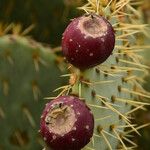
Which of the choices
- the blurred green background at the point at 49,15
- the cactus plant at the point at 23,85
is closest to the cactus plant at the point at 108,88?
the cactus plant at the point at 23,85

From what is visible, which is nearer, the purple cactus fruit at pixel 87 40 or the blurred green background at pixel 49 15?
the purple cactus fruit at pixel 87 40

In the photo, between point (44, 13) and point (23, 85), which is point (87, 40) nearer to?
point (23, 85)

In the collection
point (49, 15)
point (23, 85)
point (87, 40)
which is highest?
point (87, 40)

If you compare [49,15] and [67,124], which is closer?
[67,124]

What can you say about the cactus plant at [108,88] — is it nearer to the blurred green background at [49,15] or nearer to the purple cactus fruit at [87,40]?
the purple cactus fruit at [87,40]

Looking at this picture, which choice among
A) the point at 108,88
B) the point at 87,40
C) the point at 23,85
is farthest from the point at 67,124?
the point at 23,85

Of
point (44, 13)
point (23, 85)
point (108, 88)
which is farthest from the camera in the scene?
point (44, 13)

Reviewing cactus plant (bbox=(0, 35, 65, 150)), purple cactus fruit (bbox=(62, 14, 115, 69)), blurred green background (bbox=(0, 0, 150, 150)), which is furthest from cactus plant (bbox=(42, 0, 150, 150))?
blurred green background (bbox=(0, 0, 150, 150))

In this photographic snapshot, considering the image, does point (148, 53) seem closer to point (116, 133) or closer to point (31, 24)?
point (31, 24)
